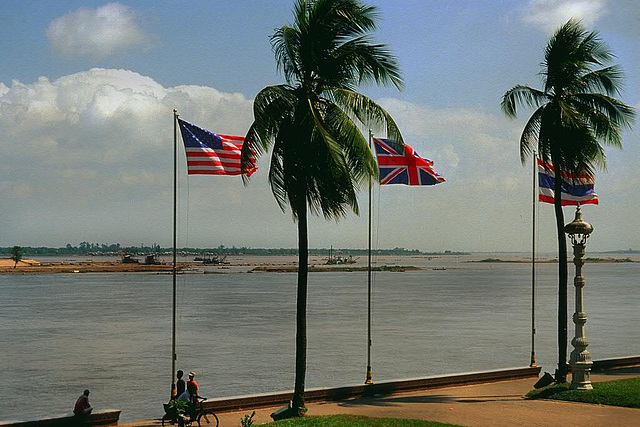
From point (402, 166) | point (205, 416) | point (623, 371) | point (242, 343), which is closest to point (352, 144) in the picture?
point (402, 166)

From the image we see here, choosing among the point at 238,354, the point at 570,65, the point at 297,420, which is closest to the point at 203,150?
the point at 297,420

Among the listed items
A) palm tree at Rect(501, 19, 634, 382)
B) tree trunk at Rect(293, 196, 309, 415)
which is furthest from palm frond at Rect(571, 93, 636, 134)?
tree trunk at Rect(293, 196, 309, 415)

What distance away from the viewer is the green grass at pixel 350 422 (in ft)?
61.1

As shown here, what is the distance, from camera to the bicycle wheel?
20.5 metres

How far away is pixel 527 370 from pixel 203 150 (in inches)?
→ 587

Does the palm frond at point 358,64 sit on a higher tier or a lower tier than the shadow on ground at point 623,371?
higher

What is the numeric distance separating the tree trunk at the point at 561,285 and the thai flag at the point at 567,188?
0.48 m

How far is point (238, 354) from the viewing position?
51.9m

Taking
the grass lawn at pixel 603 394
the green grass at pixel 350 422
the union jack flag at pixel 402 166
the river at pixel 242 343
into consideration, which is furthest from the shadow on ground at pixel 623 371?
the river at pixel 242 343

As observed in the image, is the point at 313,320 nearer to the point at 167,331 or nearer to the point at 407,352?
the point at 167,331

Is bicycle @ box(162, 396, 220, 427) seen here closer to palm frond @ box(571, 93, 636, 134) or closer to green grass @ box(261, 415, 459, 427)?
green grass @ box(261, 415, 459, 427)

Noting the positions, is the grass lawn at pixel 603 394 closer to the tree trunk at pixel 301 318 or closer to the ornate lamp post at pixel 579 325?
the ornate lamp post at pixel 579 325

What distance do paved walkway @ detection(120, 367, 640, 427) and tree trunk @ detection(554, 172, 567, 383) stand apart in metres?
1.44

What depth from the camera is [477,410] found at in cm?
2192
